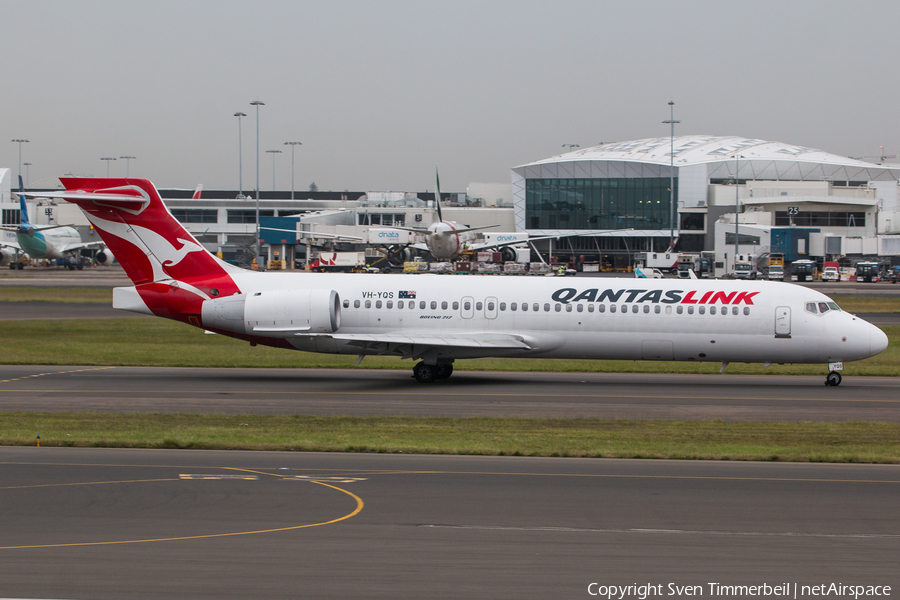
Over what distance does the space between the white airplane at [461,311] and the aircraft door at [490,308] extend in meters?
0.03

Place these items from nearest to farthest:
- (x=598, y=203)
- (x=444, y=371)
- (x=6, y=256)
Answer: (x=444, y=371) < (x=6, y=256) < (x=598, y=203)

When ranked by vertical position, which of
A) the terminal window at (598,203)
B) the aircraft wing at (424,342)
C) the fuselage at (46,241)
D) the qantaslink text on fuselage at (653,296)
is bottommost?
the aircraft wing at (424,342)

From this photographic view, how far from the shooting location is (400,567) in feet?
32.2

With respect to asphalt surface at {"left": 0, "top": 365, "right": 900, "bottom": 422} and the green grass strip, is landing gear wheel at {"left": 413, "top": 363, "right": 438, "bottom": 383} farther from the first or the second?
the green grass strip

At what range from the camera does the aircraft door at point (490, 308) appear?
93.3 feet

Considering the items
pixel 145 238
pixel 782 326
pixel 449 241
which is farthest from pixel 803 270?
pixel 145 238

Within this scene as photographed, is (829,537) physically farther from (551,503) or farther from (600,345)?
(600,345)

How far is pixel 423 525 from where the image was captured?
11.5 m

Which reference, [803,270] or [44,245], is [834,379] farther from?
[44,245]

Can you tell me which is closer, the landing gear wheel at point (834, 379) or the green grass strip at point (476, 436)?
the green grass strip at point (476, 436)

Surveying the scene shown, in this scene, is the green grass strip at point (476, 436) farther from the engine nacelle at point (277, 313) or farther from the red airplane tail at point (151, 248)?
the red airplane tail at point (151, 248)

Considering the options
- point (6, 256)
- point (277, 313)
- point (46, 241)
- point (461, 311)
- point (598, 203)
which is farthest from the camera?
point (598, 203)

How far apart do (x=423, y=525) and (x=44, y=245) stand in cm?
9734

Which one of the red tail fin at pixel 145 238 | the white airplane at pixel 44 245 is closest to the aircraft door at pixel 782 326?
the red tail fin at pixel 145 238
